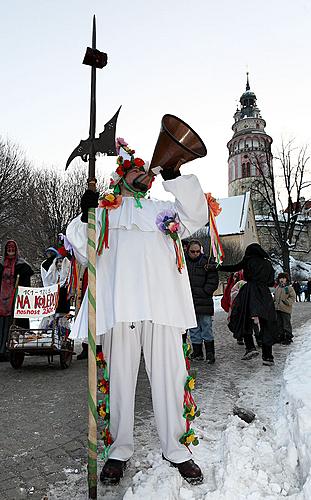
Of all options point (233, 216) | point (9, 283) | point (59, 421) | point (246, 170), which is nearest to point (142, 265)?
point (59, 421)

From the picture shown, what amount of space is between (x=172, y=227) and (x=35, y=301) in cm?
431

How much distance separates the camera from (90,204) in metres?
2.83

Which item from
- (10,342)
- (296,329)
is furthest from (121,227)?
(296,329)

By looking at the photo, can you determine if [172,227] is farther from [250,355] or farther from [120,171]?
[250,355]

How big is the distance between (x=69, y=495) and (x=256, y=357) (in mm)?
5239

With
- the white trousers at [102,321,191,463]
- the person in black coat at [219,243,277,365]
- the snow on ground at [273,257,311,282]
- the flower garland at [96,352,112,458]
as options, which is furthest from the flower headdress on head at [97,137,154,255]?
the snow on ground at [273,257,311,282]

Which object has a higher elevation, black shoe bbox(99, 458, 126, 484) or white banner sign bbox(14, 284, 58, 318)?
white banner sign bbox(14, 284, 58, 318)

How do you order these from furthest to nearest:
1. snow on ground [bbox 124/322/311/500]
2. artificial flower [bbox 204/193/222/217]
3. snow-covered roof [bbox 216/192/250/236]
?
snow-covered roof [bbox 216/192/250/236], artificial flower [bbox 204/193/222/217], snow on ground [bbox 124/322/311/500]

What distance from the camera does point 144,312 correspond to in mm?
2822

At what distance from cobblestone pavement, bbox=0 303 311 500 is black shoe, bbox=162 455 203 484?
0.34m

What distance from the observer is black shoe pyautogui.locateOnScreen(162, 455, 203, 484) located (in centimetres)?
269

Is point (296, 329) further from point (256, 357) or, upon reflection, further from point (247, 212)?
point (247, 212)

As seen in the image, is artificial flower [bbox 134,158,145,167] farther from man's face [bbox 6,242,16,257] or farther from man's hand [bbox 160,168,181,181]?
man's face [bbox 6,242,16,257]

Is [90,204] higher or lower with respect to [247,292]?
higher
